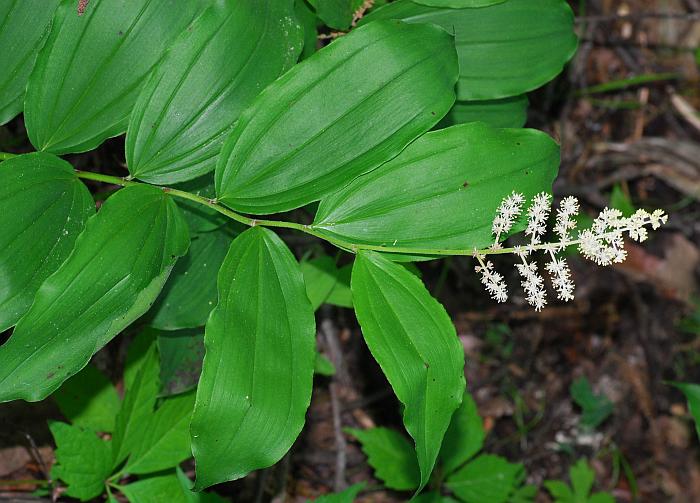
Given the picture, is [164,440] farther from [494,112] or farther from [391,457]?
[494,112]

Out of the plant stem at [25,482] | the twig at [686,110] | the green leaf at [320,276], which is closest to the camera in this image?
the plant stem at [25,482]

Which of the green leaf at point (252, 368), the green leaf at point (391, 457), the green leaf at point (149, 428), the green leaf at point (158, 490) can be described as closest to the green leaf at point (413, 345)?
the green leaf at point (252, 368)

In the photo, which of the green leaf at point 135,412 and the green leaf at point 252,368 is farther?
the green leaf at point 135,412

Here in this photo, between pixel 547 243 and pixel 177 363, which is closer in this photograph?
pixel 547 243

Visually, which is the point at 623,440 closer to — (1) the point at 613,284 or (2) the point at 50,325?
(1) the point at 613,284

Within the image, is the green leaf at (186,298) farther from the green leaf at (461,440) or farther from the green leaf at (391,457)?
the green leaf at (461,440)

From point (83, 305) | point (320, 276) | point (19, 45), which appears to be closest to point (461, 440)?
point (320, 276)

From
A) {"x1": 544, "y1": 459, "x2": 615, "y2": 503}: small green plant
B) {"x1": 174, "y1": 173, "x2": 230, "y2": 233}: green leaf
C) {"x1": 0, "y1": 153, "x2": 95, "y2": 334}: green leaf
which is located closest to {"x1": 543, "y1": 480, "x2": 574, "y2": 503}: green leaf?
{"x1": 544, "y1": 459, "x2": 615, "y2": 503}: small green plant

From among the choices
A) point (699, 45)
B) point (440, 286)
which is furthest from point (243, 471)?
point (699, 45)
